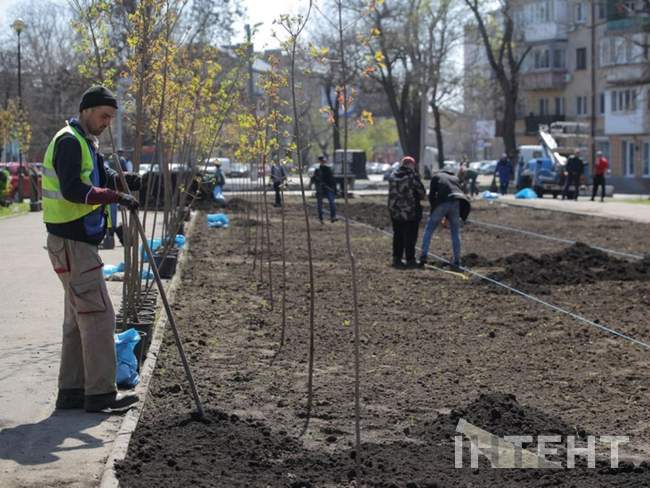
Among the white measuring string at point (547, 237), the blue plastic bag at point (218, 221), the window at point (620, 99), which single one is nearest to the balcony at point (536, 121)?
the window at point (620, 99)

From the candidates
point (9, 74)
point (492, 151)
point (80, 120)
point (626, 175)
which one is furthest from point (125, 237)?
point (492, 151)

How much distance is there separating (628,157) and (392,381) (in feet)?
224

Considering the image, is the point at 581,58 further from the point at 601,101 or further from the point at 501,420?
the point at 501,420

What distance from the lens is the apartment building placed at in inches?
2785

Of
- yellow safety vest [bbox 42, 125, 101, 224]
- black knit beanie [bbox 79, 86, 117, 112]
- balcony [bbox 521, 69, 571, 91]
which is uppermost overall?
balcony [bbox 521, 69, 571, 91]

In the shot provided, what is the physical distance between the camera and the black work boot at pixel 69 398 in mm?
7516

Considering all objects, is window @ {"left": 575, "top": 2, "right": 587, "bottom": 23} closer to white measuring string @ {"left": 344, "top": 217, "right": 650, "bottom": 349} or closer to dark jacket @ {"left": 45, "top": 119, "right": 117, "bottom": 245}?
white measuring string @ {"left": 344, "top": 217, "right": 650, "bottom": 349}

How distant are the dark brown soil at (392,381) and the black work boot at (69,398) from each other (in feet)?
1.61

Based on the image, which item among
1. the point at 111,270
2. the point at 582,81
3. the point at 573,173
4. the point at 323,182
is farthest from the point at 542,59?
the point at 111,270

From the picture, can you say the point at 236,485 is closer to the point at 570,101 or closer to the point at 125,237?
the point at 125,237

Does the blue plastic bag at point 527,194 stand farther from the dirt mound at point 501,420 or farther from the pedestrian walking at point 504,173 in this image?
the dirt mound at point 501,420

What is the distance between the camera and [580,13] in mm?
85000

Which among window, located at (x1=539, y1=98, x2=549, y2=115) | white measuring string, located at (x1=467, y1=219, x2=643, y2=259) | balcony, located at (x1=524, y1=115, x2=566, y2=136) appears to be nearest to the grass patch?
white measuring string, located at (x1=467, y1=219, x2=643, y2=259)

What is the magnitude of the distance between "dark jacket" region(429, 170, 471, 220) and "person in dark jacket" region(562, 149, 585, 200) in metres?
24.9
